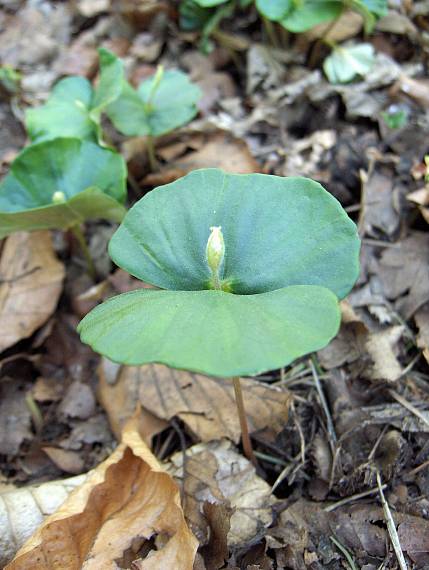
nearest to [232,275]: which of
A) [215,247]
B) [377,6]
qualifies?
[215,247]

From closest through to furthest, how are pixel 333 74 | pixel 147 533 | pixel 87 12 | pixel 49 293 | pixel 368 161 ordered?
pixel 147 533 < pixel 49 293 < pixel 368 161 < pixel 333 74 < pixel 87 12

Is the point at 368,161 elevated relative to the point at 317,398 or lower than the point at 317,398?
elevated

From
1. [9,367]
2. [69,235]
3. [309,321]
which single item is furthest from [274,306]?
[69,235]

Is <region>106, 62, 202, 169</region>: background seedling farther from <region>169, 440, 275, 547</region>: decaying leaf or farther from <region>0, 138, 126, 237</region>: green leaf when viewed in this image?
<region>169, 440, 275, 547</region>: decaying leaf

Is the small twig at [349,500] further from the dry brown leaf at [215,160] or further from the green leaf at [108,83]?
the green leaf at [108,83]

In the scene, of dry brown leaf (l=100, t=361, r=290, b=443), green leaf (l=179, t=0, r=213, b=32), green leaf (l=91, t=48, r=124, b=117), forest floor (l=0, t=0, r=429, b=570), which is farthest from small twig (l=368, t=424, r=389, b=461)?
green leaf (l=179, t=0, r=213, b=32)

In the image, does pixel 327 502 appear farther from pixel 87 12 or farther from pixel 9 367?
pixel 87 12

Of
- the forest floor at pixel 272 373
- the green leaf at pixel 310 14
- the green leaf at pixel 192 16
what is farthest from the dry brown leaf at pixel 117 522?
the green leaf at pixel 192 16
